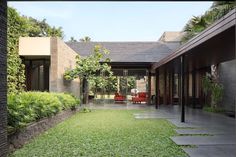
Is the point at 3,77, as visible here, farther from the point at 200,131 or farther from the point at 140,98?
the point at 140,98

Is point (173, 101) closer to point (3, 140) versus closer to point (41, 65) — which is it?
point (41, 65)

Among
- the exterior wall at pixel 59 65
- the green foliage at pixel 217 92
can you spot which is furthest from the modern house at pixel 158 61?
the green foliage at pixel 217 92

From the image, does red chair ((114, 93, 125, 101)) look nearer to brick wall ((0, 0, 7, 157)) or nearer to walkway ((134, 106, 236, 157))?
walkway ((134, 106, 236, 157))

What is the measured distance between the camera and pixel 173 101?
26984 millimetres

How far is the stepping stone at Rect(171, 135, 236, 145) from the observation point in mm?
8469

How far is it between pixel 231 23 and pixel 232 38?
3183 millimetres

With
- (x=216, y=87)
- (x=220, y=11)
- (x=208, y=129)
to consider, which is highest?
(x=220, y=11)

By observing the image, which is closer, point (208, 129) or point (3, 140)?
point (3, 140)

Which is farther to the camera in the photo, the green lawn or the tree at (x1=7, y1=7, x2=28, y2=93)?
the tree at (x1=7, y1=7, x2=28, y2=93)

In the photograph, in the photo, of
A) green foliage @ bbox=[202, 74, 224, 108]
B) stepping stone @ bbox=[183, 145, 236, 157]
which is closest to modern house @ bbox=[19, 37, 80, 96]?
green foliage @ bbox=[202, 74, 224, 108]

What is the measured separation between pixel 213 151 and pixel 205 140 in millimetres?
1473

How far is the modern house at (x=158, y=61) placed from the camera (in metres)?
11.4

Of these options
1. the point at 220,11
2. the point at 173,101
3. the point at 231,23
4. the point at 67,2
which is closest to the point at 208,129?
the point at 231,23

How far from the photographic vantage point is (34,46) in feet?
59.9
